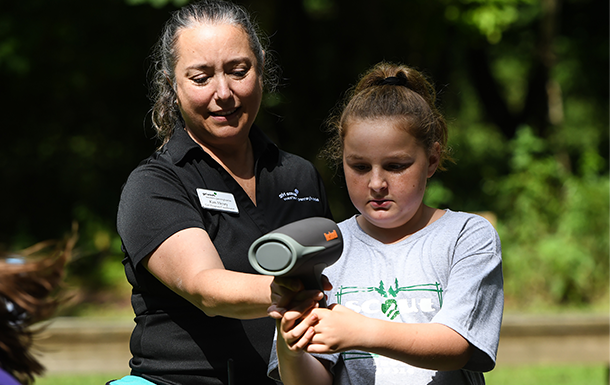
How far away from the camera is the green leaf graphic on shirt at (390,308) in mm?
1809

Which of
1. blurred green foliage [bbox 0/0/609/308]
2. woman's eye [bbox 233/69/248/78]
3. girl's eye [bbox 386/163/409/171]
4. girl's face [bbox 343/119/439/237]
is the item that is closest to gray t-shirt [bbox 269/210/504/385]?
girl's face [bbox 343/119/439/237]

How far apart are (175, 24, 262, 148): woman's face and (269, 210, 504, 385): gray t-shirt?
709 mm

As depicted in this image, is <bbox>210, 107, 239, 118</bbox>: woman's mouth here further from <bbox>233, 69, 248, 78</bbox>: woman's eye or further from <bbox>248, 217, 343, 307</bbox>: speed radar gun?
<bbox>248, 217, 343, 307</bbox>: speed radar gun

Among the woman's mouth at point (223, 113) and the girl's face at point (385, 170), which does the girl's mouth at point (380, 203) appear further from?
the woman's mouth at point (223, 113)

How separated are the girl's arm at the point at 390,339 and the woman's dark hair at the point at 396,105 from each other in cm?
56

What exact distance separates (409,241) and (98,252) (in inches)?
280

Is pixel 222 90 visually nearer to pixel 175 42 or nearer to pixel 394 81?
pixel 175 42

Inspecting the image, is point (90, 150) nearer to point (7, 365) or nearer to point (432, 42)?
point (432, 42)

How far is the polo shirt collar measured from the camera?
2.31 m

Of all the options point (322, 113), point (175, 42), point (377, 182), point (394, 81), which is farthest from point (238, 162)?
point (322, 113)

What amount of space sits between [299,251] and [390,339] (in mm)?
341

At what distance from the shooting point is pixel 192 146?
2326 mm

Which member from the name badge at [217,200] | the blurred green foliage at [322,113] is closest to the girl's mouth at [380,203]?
the name badge at [217,200]

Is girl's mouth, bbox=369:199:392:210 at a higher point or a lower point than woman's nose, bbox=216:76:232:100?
lower
